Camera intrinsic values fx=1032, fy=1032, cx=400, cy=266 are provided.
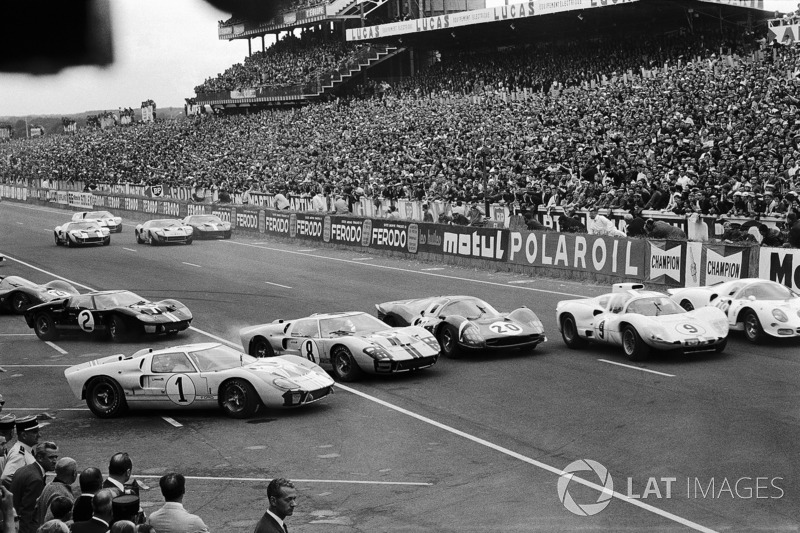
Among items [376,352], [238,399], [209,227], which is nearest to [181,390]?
[238,399]

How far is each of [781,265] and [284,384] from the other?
12287 millimetres

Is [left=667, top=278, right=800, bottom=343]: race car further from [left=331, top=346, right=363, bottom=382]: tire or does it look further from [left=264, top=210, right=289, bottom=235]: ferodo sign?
[left=264, top=210, right=289, bottom=235]: ferodo sign

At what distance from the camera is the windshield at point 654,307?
722 inches

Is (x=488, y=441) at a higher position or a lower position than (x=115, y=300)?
lower

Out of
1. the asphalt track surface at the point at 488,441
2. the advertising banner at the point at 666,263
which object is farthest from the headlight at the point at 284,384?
the advertising banner at the point at 666,263

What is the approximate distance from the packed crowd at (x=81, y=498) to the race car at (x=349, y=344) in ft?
26.2

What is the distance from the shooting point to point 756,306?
62.0 ft

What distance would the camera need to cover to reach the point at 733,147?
1209 inches

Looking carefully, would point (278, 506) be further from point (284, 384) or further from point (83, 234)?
point (83, 234)

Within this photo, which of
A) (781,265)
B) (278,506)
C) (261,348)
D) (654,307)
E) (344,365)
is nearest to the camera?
(278,506)

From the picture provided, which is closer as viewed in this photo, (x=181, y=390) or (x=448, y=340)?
(x=181, y=390)

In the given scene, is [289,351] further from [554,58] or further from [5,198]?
[5,198]

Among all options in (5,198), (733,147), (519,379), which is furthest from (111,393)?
(5,198)

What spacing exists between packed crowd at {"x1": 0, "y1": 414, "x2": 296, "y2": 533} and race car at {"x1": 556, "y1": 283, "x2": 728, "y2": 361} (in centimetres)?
1107
